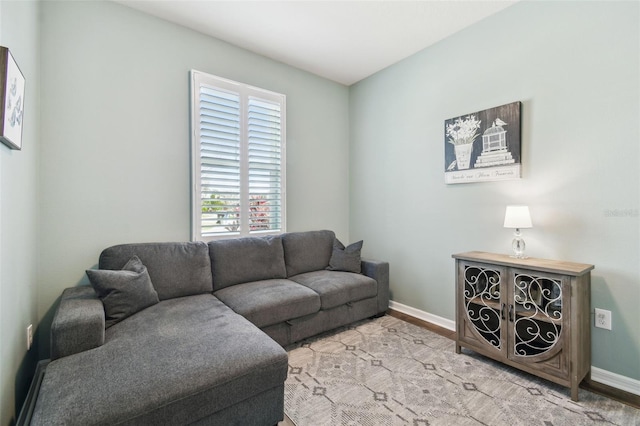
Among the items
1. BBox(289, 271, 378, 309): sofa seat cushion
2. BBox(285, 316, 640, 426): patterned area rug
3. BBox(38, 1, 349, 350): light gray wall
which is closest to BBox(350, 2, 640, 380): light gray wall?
BBox(285, 316, 640, 426): patterned area rug

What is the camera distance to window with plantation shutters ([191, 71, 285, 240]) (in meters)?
2.74

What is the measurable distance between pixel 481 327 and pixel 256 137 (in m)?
2.75

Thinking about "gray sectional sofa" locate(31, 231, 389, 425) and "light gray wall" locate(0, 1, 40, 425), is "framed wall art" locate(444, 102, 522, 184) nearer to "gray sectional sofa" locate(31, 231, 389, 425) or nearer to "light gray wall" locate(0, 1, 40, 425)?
"gray sectional sofa" locate(31, 231, 389, 425)

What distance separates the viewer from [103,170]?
7.54ft

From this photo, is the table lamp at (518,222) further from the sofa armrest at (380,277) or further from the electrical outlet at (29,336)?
the electrical outlet at (29,336)

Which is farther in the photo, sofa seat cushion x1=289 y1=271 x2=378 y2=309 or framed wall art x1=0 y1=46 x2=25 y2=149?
sofa seat cushion x1=289 y1=271 x2=378 y2=309

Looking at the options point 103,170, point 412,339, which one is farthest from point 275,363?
point 103,170

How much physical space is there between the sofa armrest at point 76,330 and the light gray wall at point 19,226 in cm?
18

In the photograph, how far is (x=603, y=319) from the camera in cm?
195

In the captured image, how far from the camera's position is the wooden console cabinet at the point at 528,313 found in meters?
1.78

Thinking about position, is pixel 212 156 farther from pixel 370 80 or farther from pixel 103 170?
pixel 370 80

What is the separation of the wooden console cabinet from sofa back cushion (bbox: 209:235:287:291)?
1.69m

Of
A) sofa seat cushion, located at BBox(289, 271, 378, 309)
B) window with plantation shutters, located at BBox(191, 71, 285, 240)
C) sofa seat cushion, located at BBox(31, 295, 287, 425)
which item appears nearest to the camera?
sofa seat cushion, located at BBox(31, 295, 287, 425)

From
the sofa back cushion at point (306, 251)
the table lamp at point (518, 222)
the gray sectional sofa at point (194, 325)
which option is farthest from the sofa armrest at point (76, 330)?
the table lamp at point (518, 222)
